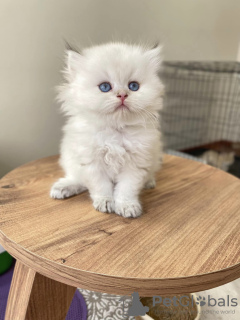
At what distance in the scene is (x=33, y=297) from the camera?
2.40ft

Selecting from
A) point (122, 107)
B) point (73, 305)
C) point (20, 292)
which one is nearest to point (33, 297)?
point (20, 292)

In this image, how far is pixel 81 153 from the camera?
84 centimetres

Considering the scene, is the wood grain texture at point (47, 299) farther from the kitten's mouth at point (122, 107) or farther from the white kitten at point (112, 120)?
the kitten's mouth at point (122, 107)

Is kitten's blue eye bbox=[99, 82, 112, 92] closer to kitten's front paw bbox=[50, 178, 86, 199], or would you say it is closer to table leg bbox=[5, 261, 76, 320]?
kitten's front paw bbox=[50, 178, 86, 199]

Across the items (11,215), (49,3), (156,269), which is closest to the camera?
(156,269)

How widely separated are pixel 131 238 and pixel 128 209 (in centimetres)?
11

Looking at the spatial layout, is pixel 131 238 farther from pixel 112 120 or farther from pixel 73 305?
pixel 73 305

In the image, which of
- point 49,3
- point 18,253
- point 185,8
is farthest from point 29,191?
point 185,8

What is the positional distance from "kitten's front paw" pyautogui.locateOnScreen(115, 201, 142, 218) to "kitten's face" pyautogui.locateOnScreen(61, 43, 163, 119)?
235 millimetres

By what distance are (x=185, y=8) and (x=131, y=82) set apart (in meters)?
1.28

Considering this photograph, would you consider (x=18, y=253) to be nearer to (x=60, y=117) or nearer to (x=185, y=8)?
(x=60, y=117)

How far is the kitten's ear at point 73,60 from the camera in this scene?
801 mm

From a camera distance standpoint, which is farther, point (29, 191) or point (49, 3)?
point (49, 3)

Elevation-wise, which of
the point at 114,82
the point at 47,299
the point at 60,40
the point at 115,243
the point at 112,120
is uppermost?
the point at 60,40
